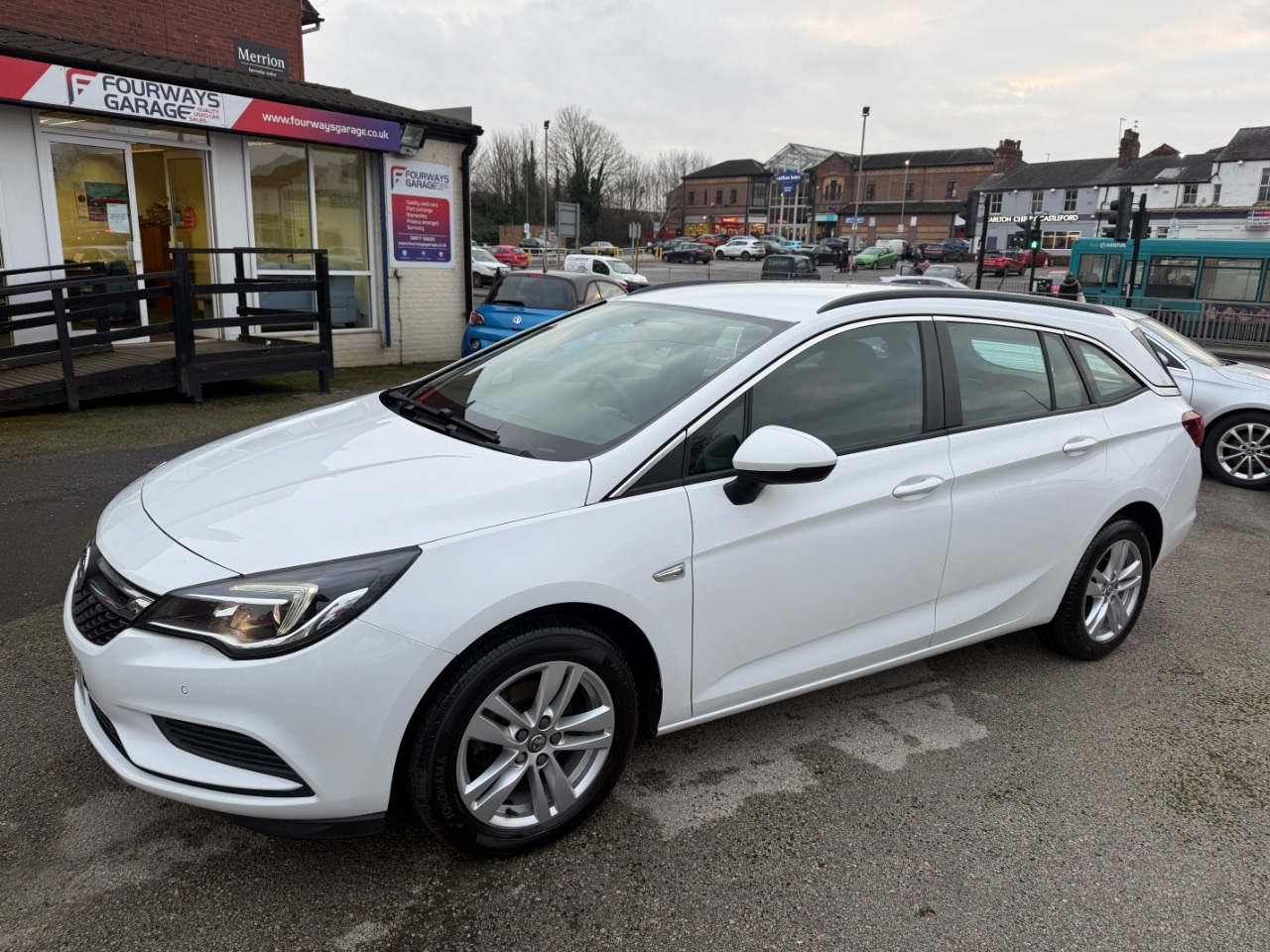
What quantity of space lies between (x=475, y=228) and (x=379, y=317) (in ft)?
187

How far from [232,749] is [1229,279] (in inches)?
859

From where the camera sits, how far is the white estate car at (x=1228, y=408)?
26.3ft

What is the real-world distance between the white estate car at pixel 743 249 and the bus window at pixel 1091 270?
1696 inches

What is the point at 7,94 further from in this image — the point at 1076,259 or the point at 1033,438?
the point at 1076,259

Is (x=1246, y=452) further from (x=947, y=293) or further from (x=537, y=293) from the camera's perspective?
(x=537, y=293)

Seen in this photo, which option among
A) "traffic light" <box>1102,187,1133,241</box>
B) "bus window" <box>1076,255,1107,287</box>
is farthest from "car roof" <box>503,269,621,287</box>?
"bus window" <box>1076,255,1107,287</box>

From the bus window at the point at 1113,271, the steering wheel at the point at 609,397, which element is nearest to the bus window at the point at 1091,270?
the bus window at the point at 1113,271

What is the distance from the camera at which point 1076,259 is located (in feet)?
78.5

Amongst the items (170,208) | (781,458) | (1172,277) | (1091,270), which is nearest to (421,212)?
(170,208)

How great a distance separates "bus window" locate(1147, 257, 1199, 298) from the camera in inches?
773

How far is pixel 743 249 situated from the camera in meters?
66.1

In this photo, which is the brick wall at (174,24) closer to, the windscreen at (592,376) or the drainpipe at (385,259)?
the drainpipe at (385,259)

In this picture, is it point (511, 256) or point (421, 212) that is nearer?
point (421, 212)

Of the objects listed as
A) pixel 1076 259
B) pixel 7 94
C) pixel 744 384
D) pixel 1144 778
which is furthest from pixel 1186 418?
pixel 1076 259
